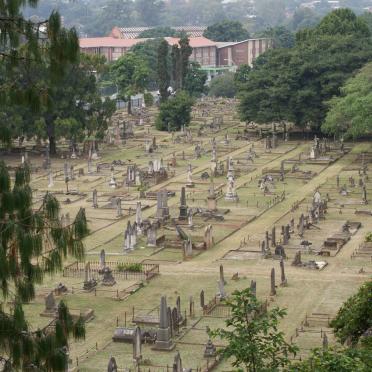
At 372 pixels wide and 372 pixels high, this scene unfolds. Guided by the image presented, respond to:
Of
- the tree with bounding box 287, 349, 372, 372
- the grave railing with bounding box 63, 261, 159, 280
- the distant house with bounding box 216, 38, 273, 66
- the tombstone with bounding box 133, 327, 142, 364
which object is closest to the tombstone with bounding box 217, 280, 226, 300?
the grave railing with bounding box 63, 261, 159, 280

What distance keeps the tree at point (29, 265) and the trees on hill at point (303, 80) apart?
5989 cm

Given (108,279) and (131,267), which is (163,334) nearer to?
(108,279)

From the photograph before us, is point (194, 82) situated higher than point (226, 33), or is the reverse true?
point (226, 33)

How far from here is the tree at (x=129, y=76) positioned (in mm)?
99438

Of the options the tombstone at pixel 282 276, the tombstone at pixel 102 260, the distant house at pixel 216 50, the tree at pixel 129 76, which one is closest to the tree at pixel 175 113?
the tree at pixel 129 76

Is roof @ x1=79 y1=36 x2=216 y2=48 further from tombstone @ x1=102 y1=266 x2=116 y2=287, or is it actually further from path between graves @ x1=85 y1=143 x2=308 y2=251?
tombstone @ x1=102 y1=266 x2=116 y2=287

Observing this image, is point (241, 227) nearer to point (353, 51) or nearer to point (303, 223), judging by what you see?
point (303, 223)

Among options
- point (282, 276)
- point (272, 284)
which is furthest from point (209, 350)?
point (282, 276)

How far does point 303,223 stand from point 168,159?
1042 inches

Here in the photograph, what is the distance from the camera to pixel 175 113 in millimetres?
84312

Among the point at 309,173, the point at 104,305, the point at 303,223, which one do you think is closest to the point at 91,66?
the point at 309,173

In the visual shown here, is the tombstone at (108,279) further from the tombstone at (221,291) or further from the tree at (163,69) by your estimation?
the tree at (163,69)

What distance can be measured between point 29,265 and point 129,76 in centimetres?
8643

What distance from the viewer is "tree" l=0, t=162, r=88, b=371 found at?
1527 cm
